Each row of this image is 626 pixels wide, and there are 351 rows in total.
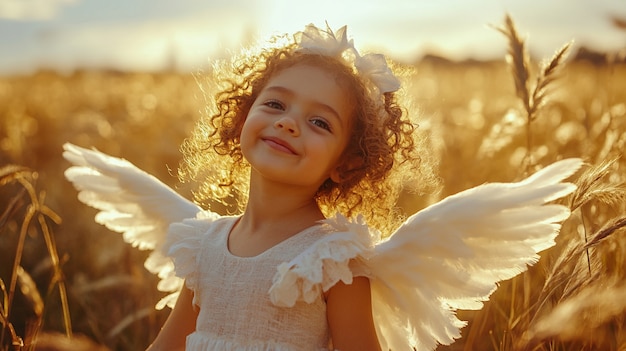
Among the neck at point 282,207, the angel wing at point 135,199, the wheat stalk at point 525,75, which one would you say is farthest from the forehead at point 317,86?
the wheat stalk at point 525,75

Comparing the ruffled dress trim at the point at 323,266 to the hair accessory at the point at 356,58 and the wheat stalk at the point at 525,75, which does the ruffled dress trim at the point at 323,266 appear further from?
the wheat stalk at the point at 525,75

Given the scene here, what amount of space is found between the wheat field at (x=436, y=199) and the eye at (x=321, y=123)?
18.3 inches

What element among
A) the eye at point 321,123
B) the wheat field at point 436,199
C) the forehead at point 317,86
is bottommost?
the wheat field at point 436,199

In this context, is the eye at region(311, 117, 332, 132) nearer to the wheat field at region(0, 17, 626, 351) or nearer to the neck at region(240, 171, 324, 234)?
the neck at region(240, 171, 324, 234)

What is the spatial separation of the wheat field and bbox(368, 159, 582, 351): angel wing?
0.41 ft

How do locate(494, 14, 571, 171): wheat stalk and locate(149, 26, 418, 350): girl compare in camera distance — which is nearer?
locate(149, 26, 418, 350): girl

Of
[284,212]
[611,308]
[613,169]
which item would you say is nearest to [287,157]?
[284,212]

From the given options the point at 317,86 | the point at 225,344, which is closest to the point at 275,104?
the point at 317,86

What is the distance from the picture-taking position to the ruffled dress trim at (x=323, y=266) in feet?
6.63

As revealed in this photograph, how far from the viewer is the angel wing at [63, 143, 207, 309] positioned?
2.70 meters

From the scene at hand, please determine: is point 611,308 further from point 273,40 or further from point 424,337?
point 273,40

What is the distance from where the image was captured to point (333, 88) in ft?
7.37

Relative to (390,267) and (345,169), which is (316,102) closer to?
(345,169)

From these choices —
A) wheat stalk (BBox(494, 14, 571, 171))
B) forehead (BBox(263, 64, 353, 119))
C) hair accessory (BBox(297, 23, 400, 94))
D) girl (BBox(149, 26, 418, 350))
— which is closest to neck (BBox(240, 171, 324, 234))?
girl (BBox(149, 26, 418, 350))
